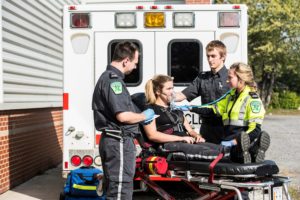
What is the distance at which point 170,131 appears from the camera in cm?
569

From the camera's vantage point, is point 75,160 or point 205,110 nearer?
point 205,110

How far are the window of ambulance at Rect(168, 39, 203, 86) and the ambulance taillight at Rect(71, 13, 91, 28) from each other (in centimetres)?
115

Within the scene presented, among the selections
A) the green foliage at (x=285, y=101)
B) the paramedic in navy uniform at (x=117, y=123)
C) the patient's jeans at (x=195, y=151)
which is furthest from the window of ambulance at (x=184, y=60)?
the green foliage at (x=285, y=101)

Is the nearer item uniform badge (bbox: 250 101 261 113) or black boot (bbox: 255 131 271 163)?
black boot (bbox: 255 131 271 163)

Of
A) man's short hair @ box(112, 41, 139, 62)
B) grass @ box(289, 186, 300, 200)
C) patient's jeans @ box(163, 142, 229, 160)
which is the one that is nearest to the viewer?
man's short hair @ box(112, 41, 139, 62)

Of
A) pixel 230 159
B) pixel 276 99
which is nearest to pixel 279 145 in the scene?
pixel 230 159

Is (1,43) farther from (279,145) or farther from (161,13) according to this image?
(279,145)

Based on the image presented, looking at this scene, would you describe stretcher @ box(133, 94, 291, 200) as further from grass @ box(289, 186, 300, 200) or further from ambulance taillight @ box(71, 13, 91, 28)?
grass @ box(289, 186, 300, 200)

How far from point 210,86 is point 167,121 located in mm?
960

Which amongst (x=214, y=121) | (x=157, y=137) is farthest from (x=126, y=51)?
(x=214, y=121)

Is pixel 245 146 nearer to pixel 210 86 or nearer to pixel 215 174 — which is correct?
pixel 215 174

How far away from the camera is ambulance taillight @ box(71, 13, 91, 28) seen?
7.39 metres

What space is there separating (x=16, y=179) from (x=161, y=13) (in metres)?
3.72

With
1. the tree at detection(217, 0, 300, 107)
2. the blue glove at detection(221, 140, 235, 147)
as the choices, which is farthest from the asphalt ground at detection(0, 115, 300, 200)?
the tree at detection(217, 0, 300, 107)
